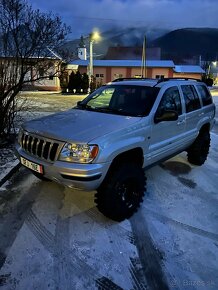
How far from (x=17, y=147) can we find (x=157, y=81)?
2.52 meters

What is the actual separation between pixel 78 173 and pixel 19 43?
193 inches

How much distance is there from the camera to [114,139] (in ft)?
11.3

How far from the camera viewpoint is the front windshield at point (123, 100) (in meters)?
4.26

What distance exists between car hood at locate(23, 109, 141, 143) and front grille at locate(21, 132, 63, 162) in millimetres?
71

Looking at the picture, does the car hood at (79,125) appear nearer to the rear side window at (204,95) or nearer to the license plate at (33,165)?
the license plate at (33,165)

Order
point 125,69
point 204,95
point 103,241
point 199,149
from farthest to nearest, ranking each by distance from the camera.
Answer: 1. point 125,69
2. point 204,95
3. point 199,149
4. point 103,241

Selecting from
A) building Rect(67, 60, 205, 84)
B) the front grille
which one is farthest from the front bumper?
building Rect(67, 60, 205, 84)

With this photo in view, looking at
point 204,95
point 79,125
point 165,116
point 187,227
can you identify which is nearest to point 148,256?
point 187,227

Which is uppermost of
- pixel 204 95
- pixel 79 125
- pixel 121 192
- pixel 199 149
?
pixel 204 95

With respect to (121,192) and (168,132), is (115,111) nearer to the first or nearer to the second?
(168,132)

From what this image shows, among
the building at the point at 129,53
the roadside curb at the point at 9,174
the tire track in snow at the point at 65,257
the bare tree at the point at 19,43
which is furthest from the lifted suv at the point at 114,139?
the building at the point at 129,53

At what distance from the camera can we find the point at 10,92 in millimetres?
6969

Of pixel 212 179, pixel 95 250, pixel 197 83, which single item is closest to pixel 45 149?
pixel 95 250

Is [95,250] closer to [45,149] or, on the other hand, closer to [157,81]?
[45,149]
